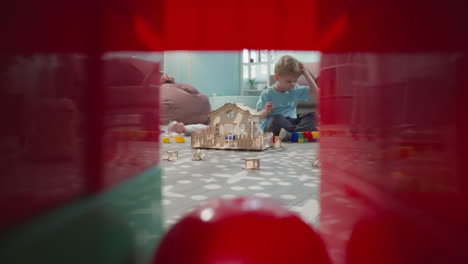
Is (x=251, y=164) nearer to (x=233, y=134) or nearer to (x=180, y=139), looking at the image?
(x=233, y=134)

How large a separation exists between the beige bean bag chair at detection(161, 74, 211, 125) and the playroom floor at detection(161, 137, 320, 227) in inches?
64.5

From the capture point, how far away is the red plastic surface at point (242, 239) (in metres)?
0.37

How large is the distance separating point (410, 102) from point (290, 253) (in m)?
0.19

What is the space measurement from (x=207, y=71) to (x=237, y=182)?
11.3ft

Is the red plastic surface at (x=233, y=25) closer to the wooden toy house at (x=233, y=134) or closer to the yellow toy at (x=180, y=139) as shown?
the wooden toy house at (x=233, y=134)

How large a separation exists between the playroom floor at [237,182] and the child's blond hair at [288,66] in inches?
31.9

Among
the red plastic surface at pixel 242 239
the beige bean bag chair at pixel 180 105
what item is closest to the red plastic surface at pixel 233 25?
the red plastic surface at pixel 242 239

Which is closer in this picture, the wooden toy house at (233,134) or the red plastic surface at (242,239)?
the red plastic surface at (242,239)

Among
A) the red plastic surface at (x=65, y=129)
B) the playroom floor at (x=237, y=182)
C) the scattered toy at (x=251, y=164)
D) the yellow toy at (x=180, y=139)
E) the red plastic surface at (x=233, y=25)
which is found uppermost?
the red plastic surface at (x=233, y=25)

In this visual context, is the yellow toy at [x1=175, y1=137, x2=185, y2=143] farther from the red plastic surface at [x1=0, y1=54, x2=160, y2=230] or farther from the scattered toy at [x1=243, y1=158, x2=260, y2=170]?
the red plastic surface at [x1=0, y1=54, x2=160, y2=230]

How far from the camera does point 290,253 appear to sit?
38 cm

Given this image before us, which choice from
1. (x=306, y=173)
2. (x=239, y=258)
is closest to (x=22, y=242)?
(x=239, y=258)

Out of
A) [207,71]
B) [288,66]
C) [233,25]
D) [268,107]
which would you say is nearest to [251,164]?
[233,25]

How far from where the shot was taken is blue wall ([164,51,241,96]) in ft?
13.6
